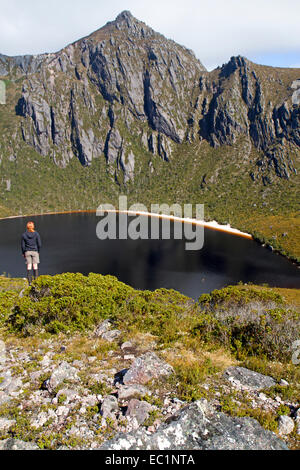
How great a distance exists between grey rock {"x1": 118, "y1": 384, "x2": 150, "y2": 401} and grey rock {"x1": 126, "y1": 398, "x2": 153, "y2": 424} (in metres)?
0.41

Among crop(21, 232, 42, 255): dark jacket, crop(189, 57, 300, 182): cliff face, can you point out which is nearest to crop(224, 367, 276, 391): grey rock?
crop(21, 232, 42, 255): dark jacket

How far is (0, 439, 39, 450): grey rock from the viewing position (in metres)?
5.42

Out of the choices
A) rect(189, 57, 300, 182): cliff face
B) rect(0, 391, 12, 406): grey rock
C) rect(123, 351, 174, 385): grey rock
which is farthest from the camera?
rect(189, 57, 300, 182): cliff face

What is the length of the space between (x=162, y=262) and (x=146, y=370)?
61.5 m

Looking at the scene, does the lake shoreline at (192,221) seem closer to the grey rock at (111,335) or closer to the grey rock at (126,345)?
the grey rock at (111,335)

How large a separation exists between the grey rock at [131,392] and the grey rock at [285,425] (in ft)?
10.3

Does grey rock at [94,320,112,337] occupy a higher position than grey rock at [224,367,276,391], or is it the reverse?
grey rock at [224,367,276,391]

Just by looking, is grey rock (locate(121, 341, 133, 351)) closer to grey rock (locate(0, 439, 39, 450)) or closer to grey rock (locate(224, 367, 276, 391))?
grey rock (locate(224, 367, 276, 391))

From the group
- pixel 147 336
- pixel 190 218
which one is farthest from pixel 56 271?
pixel 190 218

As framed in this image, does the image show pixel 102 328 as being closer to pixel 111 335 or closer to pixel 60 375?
pixel 111 335

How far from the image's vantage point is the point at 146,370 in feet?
25.3

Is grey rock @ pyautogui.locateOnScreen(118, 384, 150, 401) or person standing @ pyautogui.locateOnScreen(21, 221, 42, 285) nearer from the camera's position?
grey rock @ pyautogui.locateOnScreen(118, 384, 150, 401)

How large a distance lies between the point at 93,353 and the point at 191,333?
4.30m
